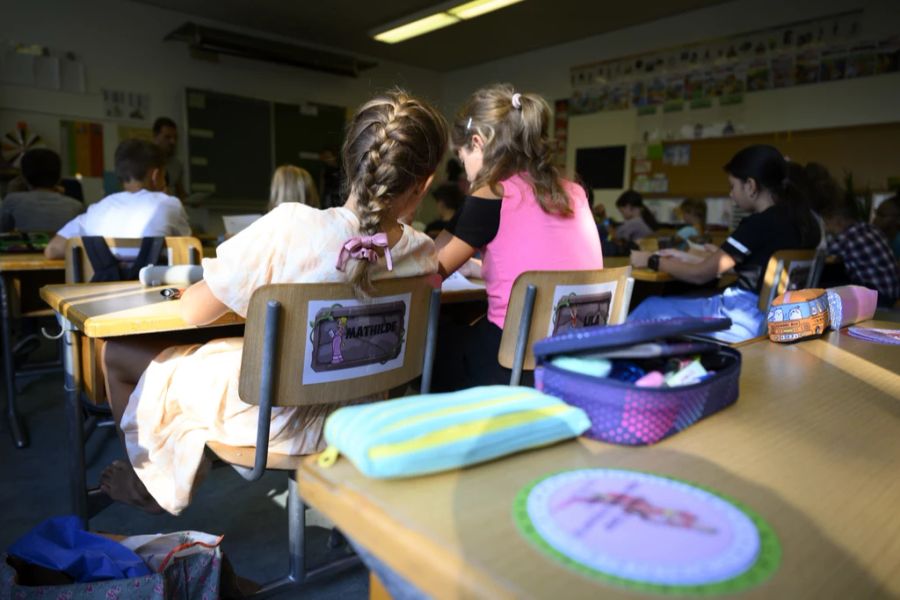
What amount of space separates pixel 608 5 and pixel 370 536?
6005 mm

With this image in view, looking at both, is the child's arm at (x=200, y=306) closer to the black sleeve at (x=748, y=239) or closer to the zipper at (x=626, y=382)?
the zipper at (x=626, y=382)

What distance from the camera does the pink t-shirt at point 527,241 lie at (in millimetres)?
1504

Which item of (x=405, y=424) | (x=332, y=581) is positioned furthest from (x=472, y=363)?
(x=405, y=424)

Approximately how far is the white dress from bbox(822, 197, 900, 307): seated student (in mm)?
2464

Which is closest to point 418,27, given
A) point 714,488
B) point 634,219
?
point 634,219

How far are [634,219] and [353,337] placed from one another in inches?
162

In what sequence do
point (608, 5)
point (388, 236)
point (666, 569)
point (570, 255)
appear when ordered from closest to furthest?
point (666, 569) < point (388, 236) < point (570, 255) < point (608, 5)

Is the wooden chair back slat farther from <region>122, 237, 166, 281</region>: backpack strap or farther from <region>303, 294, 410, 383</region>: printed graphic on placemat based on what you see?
<region>122, 237, 166, 281</region>: backpack strap

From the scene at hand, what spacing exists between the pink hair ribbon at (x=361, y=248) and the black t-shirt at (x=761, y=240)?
176 centimetres

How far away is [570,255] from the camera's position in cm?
153

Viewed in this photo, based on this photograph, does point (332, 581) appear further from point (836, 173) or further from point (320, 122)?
point (320, 122)

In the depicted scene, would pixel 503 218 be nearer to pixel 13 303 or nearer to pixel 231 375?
pixel 231 375

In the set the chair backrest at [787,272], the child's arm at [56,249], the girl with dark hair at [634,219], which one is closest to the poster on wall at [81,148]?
the child's arm at [56,249]

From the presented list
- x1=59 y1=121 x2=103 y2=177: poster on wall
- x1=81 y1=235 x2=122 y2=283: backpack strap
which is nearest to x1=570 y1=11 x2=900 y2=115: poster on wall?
x1=59 y1=121 x2=103 y2=177: poster on wall
